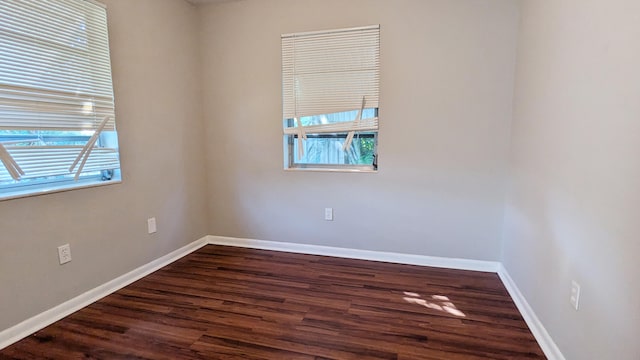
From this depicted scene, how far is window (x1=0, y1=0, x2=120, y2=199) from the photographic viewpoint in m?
1.88

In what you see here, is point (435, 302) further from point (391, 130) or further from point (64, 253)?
point (64, 253)

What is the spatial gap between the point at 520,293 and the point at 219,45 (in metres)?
3.30

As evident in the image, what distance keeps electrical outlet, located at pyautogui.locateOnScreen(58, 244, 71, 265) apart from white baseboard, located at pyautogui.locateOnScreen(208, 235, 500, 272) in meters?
1.50

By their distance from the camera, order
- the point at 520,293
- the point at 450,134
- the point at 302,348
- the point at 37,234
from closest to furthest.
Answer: the point at 302,348 < the point at 37,234 < the point at 520,293 < the point at 450,134

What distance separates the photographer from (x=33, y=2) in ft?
6.44

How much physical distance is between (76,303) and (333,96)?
2487mm

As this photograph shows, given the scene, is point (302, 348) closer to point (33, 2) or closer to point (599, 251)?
point (599, 251)

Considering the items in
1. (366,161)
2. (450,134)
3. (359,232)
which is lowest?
(359,232)

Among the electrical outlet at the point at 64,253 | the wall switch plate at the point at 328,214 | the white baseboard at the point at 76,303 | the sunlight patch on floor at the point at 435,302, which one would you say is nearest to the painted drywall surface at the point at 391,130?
the wall switch plate at the point at 328,214

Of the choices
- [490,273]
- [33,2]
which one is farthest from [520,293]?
[33,2]

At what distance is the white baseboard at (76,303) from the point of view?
193cm

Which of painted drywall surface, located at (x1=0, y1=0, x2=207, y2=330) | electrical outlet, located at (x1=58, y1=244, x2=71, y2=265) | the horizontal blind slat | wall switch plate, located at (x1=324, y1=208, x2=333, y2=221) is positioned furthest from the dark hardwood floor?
the horizontal blind slat

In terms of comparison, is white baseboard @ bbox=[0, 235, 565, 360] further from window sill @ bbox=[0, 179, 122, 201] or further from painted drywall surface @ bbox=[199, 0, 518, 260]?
window sill @ bbox=[0, 179, 122, 201]

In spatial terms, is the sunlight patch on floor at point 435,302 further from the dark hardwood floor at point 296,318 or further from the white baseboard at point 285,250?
the white baseboard at point 285,250
